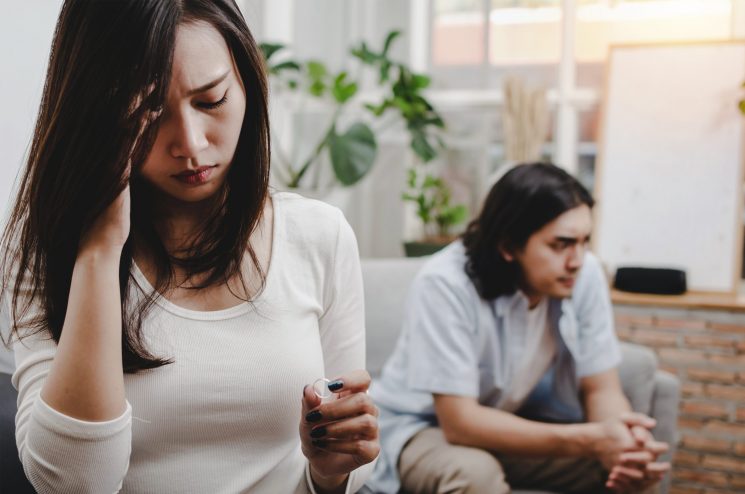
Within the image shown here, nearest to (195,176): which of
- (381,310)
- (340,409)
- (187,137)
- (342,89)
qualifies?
(187,137)

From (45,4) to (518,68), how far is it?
248cm

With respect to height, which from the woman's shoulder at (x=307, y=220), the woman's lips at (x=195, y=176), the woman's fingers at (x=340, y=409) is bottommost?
the woman's fingers at (x=340, y=409)

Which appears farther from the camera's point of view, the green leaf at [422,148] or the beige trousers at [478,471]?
the green leaf at [422,148]

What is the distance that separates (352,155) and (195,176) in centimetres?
187

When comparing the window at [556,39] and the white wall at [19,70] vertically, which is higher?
the window at [556,39]

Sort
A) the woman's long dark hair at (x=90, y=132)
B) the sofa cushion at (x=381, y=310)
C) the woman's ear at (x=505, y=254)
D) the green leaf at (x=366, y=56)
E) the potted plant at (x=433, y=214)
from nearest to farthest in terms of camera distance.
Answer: the woman's long dark hair at (x=90, y=132) → the woman's ear at (x=505, y=254) → the sofa cushion at (x=381, y=310) → the green leaf at (x=366, y=56) → the potted plant at (x=433, y=214)

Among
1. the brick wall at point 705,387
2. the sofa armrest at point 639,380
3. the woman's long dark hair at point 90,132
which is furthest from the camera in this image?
the brick wall at point 705,387

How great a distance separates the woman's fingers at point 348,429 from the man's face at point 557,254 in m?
0.88

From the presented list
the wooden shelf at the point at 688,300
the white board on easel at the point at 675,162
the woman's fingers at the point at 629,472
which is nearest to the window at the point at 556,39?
the white board on easel at the point at 675,162

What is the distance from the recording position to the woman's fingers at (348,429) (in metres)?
0.85

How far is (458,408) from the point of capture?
5.07ft

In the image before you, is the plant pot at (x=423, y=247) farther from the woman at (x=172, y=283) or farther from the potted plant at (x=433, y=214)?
the woman at (x=172, y=283)

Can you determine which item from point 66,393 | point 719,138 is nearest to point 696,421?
point 719,138

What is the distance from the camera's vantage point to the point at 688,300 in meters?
2.51
